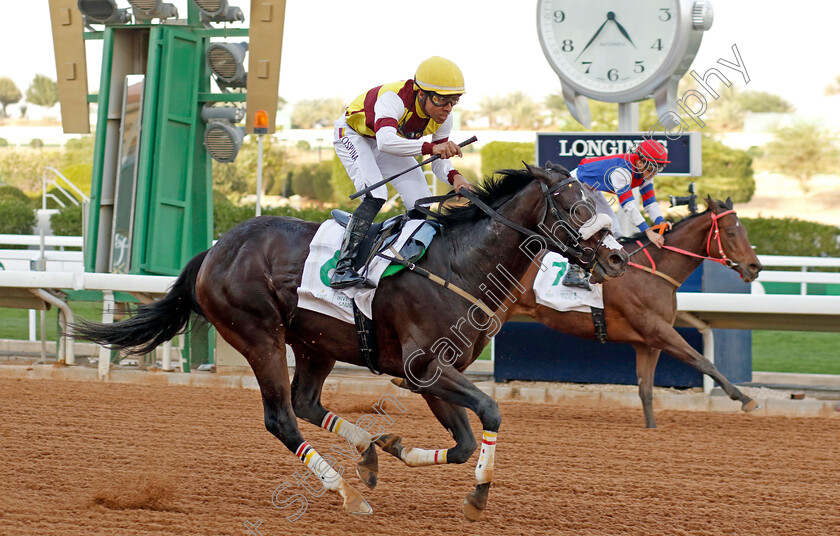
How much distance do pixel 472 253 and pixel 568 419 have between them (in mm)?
3111

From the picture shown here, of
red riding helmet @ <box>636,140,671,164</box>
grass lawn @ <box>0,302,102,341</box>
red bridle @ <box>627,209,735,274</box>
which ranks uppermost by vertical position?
red riding helmet @ <box>636,140,671,164</box>

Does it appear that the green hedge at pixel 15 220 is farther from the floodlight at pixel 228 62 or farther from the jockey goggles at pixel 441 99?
the jockey goggles at pixel 441 99

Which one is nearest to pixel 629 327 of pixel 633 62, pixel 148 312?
pixel 633 62

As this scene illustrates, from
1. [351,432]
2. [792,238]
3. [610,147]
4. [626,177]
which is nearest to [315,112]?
[792,238]

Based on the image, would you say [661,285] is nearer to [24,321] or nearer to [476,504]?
[476,504]

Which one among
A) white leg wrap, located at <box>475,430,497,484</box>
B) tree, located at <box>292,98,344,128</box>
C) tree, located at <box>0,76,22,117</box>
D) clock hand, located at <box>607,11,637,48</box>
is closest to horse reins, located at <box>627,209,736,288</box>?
clock hand, located at <box>607,11,637,48</box>

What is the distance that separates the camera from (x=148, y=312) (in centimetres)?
504

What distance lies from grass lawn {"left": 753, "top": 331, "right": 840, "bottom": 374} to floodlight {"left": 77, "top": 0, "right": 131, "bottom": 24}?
6885mm

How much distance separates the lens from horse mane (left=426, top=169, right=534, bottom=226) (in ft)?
14.1

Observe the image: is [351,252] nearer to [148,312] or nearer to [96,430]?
[148,312]

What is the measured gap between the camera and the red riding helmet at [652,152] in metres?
6.85

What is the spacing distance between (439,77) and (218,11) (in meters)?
4.81

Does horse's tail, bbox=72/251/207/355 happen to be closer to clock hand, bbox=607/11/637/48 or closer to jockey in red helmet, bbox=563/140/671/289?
jockey in red helmet, bbox=563/140/671/289

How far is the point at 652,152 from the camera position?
6891 mm
